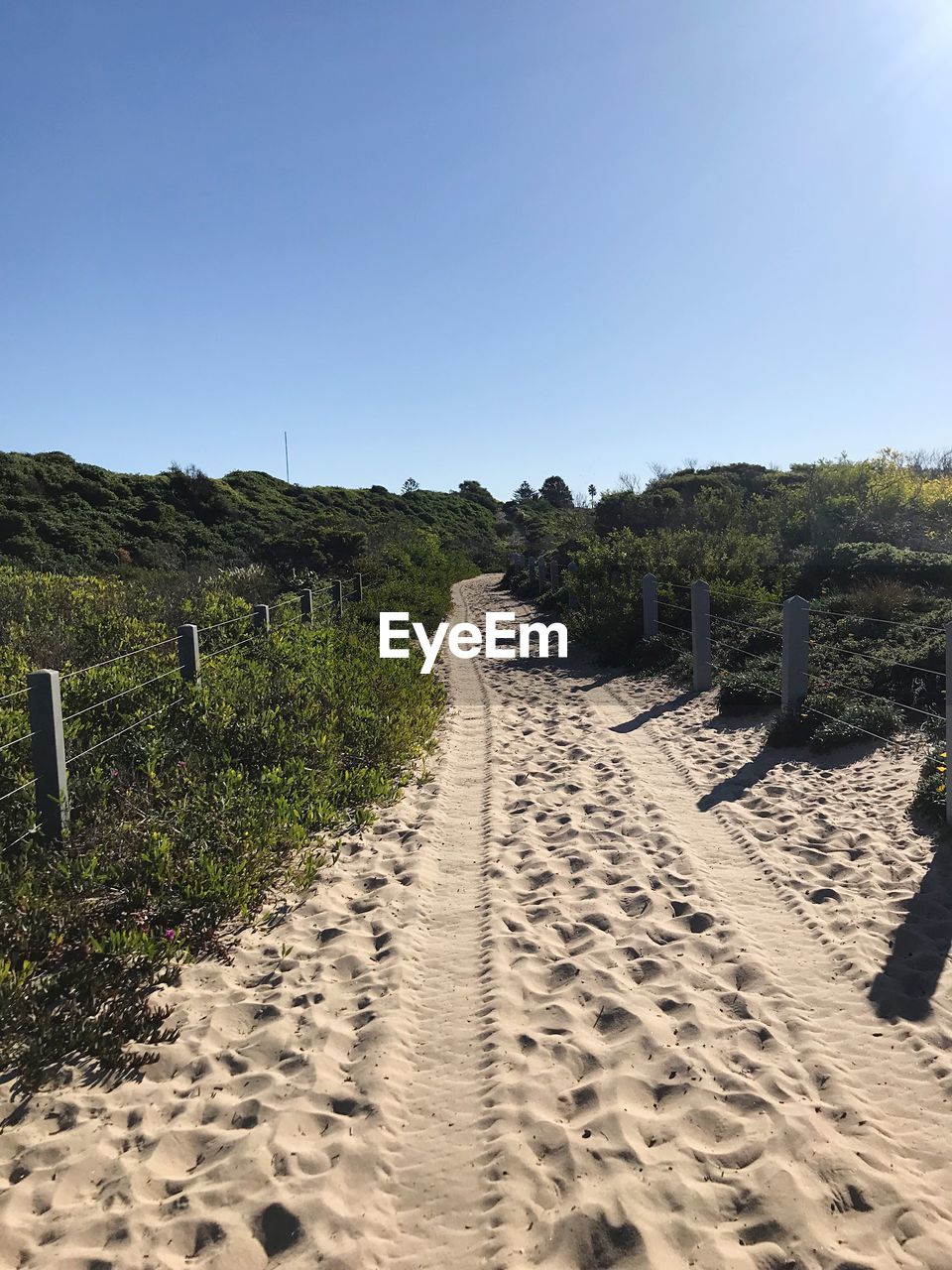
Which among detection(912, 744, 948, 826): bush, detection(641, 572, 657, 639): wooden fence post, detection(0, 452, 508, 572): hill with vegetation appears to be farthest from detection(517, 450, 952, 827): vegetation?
detection(0, 452, 508, 572): hill with vegetation

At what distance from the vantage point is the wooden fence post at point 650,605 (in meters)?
12.2

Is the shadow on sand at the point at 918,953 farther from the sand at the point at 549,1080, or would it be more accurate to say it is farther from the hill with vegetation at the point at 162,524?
the hill with vegetation at the point at 162,524

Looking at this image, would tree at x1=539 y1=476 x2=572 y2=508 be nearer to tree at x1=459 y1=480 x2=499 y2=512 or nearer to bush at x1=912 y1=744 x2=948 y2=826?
tree at x1=459 y1=480 x2=499 y2=512

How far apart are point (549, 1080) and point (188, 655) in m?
4.43

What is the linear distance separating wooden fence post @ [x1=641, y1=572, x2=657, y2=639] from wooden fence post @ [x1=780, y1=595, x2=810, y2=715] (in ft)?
15.0

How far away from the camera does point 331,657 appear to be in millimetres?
8289

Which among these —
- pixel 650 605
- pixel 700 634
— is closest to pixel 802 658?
pixel 700 634

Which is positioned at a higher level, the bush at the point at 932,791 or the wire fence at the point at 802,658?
the wire fence at the point at 802,658

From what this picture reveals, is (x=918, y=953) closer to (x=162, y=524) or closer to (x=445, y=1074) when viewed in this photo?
(x=445, y=1074)

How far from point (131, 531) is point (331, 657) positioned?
24800mm

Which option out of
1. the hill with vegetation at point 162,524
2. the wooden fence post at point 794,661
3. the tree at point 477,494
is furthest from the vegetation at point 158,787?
the tree at point 477,494

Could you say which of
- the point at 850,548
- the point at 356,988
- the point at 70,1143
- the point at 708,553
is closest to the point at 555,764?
the point at 356,988

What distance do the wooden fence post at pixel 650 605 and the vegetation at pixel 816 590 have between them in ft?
0.86

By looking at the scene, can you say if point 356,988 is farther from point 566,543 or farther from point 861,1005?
point 566,543
